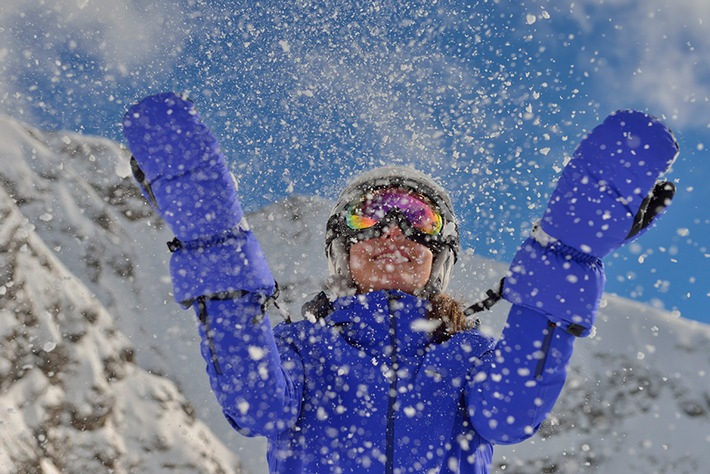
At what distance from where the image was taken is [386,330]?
2.91m

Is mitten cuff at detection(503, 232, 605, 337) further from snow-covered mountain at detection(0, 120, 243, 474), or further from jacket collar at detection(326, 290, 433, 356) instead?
snow-covered mountain at detection(0, 120, 243, 474)

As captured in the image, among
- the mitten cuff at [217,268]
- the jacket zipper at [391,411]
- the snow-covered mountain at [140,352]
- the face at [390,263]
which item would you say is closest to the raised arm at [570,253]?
the jacket zipper at [391,411]

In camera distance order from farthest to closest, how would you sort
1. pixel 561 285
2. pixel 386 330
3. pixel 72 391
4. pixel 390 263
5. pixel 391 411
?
pixel 72 391 → pixel 390 263 → pixel 386 330 → pixel 391 411 → pixel 561 285

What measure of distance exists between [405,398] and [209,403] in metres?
17.2

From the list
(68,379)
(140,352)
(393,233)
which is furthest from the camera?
(140,352)

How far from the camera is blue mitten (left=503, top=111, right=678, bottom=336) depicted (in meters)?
2.24

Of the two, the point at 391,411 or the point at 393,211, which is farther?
the point at 393,211

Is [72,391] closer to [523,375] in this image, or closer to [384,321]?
[384,321]

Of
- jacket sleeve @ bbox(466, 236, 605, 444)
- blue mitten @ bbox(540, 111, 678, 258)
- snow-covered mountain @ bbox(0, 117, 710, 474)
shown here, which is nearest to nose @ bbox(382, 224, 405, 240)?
jacket sleeve @ bbox(466, 236, 605, 444)

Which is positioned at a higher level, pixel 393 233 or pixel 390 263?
pixel 393 233

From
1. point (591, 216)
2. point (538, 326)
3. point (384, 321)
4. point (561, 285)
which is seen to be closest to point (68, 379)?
point (384, 321)

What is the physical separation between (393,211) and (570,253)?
1389 mm

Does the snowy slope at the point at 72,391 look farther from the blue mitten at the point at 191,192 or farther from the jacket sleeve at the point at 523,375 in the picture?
the jacket sleeve at the point at 523,375

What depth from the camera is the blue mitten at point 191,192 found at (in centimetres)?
242
